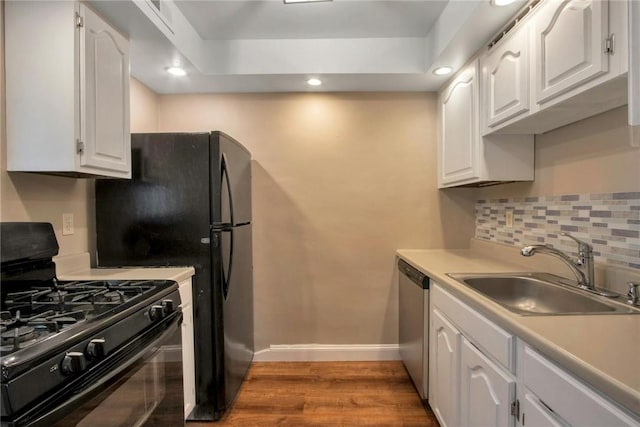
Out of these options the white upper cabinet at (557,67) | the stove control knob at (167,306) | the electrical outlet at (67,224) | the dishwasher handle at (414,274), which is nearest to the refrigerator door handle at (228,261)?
the stove control knob at (167,306)

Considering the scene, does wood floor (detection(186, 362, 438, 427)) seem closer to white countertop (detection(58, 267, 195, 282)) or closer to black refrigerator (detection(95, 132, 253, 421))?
black refrigerator (detection(95, 132, 253, 421))

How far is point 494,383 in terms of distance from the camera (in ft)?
4.03

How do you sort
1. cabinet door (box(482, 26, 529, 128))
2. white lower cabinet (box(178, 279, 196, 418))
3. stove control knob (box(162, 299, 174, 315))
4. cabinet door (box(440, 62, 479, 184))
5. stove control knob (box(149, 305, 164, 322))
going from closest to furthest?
stove control knob (box(149, 305, 164, 322))
stove control knob (box(162, 299, 174, 315))
cabinet door (box(482, 26, 529, 128))
white lower cabinet (box(178, 279, 196, 418))
cabinet door (box(440, 62, 479, 184))

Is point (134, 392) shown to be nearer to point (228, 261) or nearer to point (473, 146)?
point (228, 261)

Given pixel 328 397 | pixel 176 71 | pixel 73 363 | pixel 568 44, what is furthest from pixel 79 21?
pixel 328 397

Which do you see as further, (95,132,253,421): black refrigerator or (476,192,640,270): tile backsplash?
(95,132,253,421): black refrigerator

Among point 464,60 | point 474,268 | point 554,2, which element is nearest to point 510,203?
point 474,268

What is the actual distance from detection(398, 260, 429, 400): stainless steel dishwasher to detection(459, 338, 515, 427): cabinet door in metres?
0.51

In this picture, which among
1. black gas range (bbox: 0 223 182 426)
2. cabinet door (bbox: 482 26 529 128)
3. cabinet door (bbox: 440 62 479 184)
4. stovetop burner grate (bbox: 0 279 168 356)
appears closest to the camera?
black gas range (bbox: 0 223 182 426)

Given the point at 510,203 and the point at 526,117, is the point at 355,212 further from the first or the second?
the point at 526,117

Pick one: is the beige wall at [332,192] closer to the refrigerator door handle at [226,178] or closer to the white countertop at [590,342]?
the refrigerator door handle at [226,178]

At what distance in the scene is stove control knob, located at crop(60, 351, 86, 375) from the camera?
0.92m

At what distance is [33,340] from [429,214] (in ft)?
8.31

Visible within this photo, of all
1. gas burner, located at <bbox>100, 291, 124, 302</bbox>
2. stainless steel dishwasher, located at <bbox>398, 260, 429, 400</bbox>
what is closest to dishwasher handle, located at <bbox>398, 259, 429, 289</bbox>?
stainless steel dishwasher, located at <bbox>398, 260, 429, 400</bbox>
